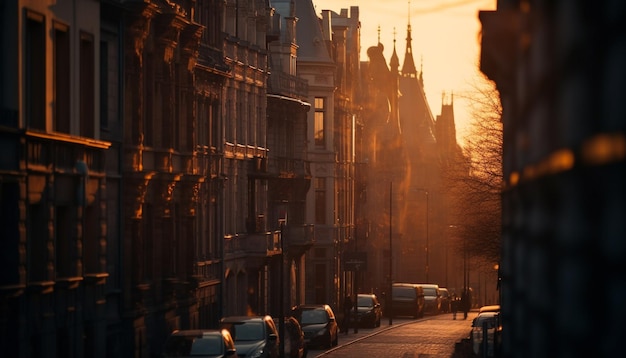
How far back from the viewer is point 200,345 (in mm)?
30703

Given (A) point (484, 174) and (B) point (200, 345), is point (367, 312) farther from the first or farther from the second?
(B) point (200, 345)

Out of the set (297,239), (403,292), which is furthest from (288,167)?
(403,292)

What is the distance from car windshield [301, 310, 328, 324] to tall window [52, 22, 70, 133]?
24.0 metres

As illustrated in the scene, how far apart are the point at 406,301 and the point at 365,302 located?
14382 millimetres

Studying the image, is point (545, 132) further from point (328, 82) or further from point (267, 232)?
point (328, 82)

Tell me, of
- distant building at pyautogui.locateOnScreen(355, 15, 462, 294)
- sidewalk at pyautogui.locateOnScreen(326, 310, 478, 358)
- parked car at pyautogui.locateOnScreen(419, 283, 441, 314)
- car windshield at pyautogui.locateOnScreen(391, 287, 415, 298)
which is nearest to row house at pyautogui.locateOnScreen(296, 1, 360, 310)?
sidewalk at pyautogui.locateOnScreen(326, 310, 478, 358)

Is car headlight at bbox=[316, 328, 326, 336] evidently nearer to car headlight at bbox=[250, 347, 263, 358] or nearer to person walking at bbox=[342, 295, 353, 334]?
person walking at bbox=[342, 295, 353, 334]

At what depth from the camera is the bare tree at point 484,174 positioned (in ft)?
183

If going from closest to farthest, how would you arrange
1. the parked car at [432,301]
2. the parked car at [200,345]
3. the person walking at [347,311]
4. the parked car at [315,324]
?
1. the parked car at [200,345]
2. the parked car at [315,324]
3. the person walking at [347,311]
4. the parked car at [432,301]

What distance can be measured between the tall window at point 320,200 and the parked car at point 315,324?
85.3 feet

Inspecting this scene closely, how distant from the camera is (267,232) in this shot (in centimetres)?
5925

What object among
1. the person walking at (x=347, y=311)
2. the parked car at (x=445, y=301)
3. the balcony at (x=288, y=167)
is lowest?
the parked car at (x=445, y=301)

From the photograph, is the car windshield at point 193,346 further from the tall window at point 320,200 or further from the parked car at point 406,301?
the parked car at point 406,301

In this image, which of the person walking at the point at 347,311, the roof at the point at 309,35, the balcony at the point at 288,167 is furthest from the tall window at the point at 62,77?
the roof at the point at 309,35
